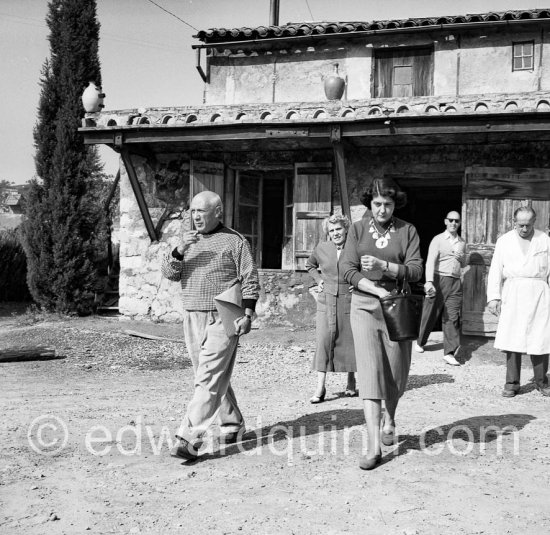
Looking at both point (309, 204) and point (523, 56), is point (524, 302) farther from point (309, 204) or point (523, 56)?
point (523, 56)

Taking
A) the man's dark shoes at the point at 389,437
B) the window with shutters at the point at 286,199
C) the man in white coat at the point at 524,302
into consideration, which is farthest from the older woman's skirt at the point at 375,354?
the window with shutters at the point at 286,199

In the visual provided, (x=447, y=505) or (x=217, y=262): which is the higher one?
(x=217, y=262)

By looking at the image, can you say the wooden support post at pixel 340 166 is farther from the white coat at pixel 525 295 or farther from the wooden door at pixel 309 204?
the white coat at pixel 525 295

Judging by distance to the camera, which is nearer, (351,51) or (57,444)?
(57,444)

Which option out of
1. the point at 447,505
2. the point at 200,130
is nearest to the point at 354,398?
the point at 447,505

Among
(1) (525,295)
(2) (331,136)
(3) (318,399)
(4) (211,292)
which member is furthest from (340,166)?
(4) (211,292)

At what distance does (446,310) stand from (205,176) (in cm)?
447

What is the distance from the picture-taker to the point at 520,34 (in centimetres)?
1112

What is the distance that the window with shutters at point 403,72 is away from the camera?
38.1 feet

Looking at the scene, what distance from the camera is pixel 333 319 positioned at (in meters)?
5.79

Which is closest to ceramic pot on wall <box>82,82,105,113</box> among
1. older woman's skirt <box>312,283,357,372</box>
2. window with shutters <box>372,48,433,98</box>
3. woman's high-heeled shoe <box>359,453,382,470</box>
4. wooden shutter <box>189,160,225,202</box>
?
wooden shutter <box>189,160,225,202</box>

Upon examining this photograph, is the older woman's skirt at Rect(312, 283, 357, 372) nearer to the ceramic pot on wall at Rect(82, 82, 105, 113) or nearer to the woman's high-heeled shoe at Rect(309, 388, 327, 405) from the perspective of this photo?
the woman's high-heeled shoe at Rect(309, 388, 327, 405)

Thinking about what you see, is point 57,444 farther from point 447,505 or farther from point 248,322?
point 447,505

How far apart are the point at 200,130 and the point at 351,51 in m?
3.53
